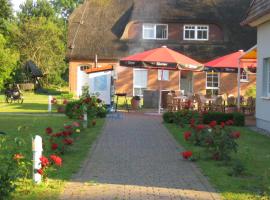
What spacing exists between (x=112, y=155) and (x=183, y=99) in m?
13.5

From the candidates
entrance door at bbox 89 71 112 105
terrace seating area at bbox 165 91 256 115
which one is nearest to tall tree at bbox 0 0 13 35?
entrance door at bbox 89 71 112 105

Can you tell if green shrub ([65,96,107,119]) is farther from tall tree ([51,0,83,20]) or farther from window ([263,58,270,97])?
tall tree ([51,0,83,20])

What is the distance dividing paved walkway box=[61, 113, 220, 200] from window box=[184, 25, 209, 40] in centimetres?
2815

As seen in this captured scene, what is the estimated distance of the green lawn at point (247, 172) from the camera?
859 centimetres

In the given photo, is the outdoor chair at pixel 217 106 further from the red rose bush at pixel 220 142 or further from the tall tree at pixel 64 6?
the tall tree at pixel 64 6

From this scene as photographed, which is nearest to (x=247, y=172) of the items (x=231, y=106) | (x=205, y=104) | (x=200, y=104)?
(x=200, y=104)

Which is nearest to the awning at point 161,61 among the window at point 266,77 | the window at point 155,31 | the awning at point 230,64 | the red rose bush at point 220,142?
the awning at point 230,64

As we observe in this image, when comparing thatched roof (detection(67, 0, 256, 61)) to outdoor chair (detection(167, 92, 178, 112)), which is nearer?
outdoor chair (detection(167, 92, 178, 112))

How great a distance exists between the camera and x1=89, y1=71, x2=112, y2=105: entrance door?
2672 centimetres

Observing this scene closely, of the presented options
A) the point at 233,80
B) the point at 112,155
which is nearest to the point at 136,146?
the point at 112,155

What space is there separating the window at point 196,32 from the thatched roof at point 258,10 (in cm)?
2346

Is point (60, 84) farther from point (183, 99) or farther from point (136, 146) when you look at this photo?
point (136, 146)

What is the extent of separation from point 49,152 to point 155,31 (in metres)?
32.3

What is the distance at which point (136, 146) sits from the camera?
14.2 m
